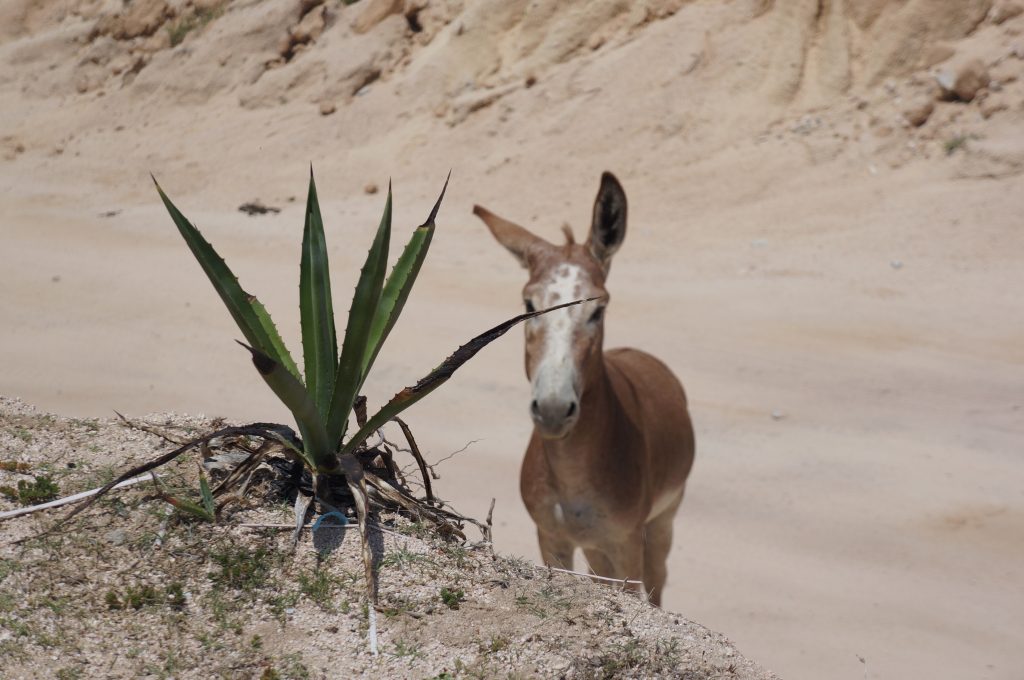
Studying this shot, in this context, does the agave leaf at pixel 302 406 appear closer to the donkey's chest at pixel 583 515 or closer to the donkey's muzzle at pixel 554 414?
the donkey's muzzle at pixel 554 414

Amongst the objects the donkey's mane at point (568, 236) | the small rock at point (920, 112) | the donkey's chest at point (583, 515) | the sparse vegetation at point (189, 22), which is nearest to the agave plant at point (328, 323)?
the donkey's mane at point (568, 236)

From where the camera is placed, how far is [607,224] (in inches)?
210

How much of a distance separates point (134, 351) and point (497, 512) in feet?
17.5

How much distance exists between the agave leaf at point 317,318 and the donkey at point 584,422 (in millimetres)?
1032

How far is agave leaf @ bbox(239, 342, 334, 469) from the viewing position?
10.4 feet

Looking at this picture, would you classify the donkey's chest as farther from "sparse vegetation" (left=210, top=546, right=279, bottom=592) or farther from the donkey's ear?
"sparse vegetation" (left=210, top=546, right=279, bottom=592)

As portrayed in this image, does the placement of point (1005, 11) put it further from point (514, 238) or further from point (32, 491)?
point (32, 491)

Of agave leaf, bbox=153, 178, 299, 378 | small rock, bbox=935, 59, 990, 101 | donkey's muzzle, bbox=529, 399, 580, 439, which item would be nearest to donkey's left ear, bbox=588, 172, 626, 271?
donkey's muzzle, bbox=529, 399, 580, 439

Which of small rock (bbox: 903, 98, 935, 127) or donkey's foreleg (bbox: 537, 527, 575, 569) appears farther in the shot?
small rock (bbox: 903, 98, 935, 127)

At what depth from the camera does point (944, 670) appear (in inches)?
254

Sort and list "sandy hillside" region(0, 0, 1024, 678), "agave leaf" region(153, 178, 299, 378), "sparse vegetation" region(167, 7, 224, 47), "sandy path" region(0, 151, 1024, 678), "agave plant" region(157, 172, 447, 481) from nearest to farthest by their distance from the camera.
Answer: "agave plant" region(157, 172, 447, 481)
"agave leaf" region(153, 178, 299, 378)
"sandy path" region(0, 151, 1024, 678)
"sandy hillside" region(0, 0, 1024, 678)
"sparse vegetation" region(167, 7, 224, 47)

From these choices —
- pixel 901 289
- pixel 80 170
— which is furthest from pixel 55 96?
pixel 901 289

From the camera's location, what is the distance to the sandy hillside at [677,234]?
8.17 meters

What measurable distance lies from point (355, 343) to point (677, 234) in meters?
13.0
